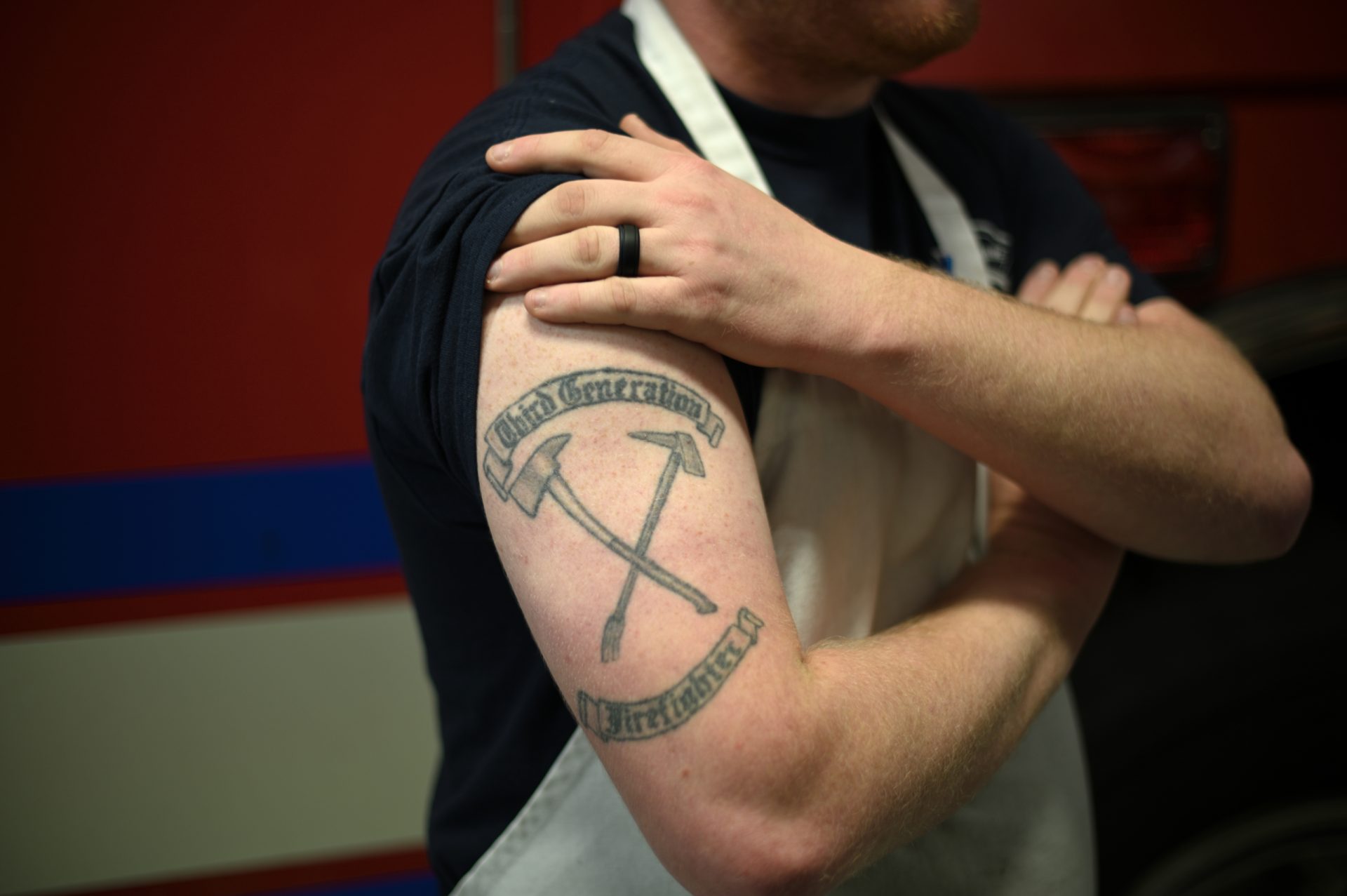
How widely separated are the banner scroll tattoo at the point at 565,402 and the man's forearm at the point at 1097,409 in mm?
163

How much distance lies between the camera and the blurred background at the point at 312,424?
4.32 feet

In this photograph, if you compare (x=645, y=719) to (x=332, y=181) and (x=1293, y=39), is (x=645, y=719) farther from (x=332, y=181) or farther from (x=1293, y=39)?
(x=1293, y=39)

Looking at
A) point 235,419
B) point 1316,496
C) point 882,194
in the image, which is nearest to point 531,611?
point 882,194

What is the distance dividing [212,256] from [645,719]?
1.00 m

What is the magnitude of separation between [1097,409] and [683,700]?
1.64 ft

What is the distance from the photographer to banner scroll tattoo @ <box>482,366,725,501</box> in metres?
0.75

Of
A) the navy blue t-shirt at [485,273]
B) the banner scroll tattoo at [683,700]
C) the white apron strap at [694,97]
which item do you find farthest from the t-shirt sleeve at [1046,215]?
the banner scroll tattoo at [683,700]

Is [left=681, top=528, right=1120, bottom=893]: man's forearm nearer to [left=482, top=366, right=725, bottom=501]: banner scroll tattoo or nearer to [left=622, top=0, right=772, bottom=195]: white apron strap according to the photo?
[left=482, top=366, right=725, bottom=501]: banner scroll tattoo

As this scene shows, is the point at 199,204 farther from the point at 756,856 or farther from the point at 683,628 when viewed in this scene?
the point at 756,856

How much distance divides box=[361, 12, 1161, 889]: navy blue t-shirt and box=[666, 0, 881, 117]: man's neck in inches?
1.1

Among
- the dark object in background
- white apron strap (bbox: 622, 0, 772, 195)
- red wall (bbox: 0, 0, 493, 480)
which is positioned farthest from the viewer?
the dark object in background

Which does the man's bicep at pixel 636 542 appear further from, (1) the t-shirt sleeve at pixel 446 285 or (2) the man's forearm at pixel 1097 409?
(2) the man's forearm at pixel 1097 409

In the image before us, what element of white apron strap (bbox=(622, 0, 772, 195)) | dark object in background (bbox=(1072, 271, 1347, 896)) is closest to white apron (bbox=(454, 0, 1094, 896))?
white apron strap (bbox=(622, 0, 772, 195))

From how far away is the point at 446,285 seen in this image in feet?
2.58
